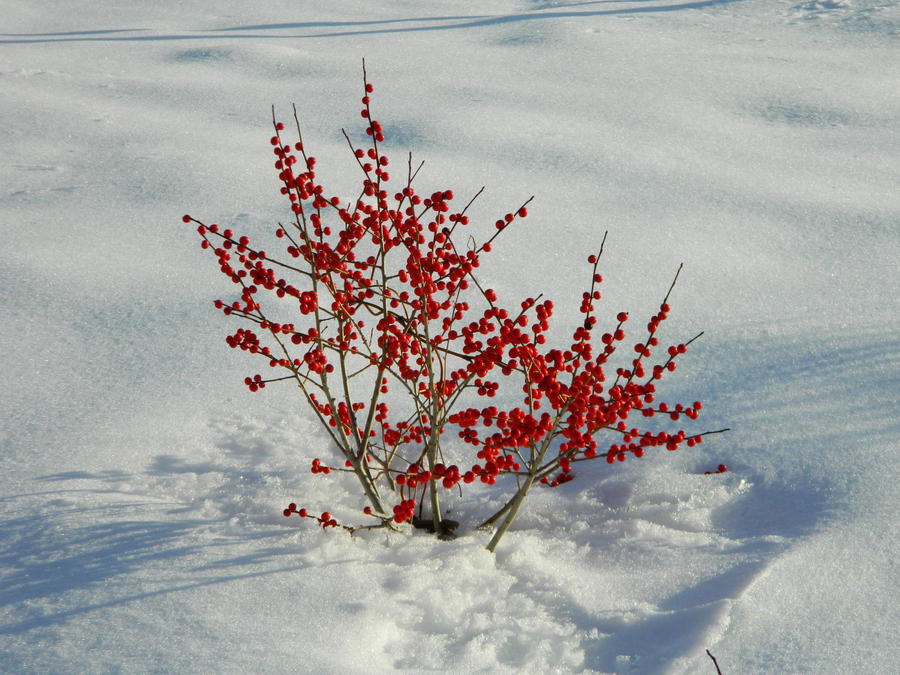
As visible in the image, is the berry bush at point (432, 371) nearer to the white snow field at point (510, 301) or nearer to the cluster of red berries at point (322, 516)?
the cluster of red berries at point (322, 516)

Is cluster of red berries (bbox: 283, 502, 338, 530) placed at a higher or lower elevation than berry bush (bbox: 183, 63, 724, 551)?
lower

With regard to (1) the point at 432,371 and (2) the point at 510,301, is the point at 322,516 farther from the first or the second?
(2) the point at 510,301

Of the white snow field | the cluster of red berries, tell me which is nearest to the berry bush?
the cluster of red berries

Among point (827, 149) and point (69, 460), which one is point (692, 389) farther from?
point (827, 149)

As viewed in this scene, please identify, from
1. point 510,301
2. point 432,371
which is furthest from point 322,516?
point 510,301

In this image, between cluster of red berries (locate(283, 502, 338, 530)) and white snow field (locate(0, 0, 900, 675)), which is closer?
white snow field (locate(0, 0, 900, 675))

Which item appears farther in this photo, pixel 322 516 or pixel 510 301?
pixel 510 301

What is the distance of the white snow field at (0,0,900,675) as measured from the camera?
145 centimetres

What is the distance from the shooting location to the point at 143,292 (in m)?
A: 2.72

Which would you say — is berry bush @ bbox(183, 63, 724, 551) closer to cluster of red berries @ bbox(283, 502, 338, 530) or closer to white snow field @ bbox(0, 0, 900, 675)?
cluster of red berries @ bbox(283, 502, 338, 530)

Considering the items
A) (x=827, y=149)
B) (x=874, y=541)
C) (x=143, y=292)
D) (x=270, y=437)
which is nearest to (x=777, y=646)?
(x=874, y=541)

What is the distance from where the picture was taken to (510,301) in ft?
8.90

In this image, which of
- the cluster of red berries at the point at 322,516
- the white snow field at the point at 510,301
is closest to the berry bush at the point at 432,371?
the cluster of red berries at the point at 322,516

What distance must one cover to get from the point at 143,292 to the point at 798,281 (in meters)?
2.25
